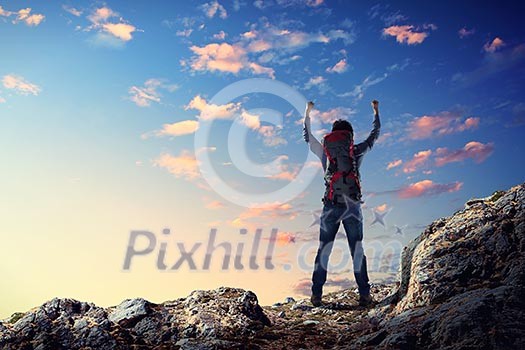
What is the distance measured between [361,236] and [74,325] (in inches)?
359

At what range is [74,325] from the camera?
35.7 feet

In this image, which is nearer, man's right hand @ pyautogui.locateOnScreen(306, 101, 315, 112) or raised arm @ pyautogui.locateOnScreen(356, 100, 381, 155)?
raised arm @ pyautogui.locateOnScreen(356, 100, 381, 155)

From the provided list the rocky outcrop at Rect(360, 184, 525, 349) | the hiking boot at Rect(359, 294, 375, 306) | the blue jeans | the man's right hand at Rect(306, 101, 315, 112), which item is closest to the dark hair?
the man's right hand at Rect(306, 101, 315, 112)

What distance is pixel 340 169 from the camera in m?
13.9

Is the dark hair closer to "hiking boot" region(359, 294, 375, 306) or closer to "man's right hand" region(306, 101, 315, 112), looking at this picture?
"man's right hand" region(306, 101, 315, 112)

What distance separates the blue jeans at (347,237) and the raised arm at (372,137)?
216 centimetres

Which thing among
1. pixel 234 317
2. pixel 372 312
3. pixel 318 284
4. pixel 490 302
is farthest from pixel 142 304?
pixel 490 302

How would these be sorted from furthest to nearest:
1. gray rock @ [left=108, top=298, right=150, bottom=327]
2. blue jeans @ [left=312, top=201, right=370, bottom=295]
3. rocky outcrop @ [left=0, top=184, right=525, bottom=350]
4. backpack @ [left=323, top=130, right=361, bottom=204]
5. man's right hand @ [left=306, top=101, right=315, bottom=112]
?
man's right hand @ [left=306, top=101, right=315, bottom=112], backpack @ [left=323, top=130, right=361, bottom=204], blue jeans @ [left=312, top=201, right=370, bottom=295], gray rock @ [left=108, top=298, right=150, bottom=327], rocky outcrop @ [left=0, top=184, right=525, bottom=350]

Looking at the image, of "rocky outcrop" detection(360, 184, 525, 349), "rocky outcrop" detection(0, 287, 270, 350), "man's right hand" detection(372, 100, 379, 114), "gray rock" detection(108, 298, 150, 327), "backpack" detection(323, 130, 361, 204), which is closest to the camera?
"rocky outcrop" detection(360, 184, 525, 349)

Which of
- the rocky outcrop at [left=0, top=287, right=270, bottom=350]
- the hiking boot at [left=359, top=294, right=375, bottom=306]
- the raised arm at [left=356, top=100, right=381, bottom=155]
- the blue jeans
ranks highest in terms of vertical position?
the raised arm at [left=356, top=100, right=381, bottom=155]

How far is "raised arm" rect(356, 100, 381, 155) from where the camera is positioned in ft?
48.0

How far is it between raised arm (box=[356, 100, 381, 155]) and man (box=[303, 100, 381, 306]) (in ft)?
1.95

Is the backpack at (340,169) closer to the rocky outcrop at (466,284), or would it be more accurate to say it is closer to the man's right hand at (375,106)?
the man's right hand at (375,106)

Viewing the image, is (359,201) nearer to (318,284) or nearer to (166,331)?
(318,284)
